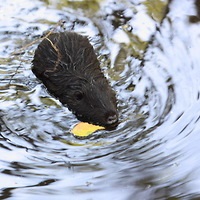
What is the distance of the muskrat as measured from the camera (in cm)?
496

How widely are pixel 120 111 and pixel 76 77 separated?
20.4 inches

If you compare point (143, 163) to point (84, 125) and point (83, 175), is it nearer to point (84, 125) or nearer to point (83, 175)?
point (83, 175)

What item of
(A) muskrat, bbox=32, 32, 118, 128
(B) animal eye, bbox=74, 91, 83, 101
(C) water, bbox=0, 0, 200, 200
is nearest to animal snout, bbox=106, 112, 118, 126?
(A) muskrat, bbox=32, 32, 118, 128

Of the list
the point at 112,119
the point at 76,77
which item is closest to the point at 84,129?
the point at 112,119

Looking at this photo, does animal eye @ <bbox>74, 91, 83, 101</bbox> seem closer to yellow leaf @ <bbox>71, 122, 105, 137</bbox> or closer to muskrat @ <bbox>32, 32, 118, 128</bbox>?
muskrat @ <bbox>32, 32, 118, 128</bbox>

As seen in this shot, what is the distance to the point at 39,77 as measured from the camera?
224 inches

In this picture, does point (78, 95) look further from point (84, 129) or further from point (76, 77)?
point (84, 129)

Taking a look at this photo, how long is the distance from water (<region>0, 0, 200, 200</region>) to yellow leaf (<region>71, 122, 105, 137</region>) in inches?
2.3

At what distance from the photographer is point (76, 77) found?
5266mm

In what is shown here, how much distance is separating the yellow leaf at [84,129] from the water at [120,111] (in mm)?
58

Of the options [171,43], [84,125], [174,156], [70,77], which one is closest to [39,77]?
[70,77]

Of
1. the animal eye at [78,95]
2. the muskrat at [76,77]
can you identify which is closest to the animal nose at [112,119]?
the muskrat at [76,77]

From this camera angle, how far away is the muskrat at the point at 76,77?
4.96 metres

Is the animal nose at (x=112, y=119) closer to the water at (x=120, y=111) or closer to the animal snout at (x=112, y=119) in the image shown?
the animal snout at (x=112, y=119)
